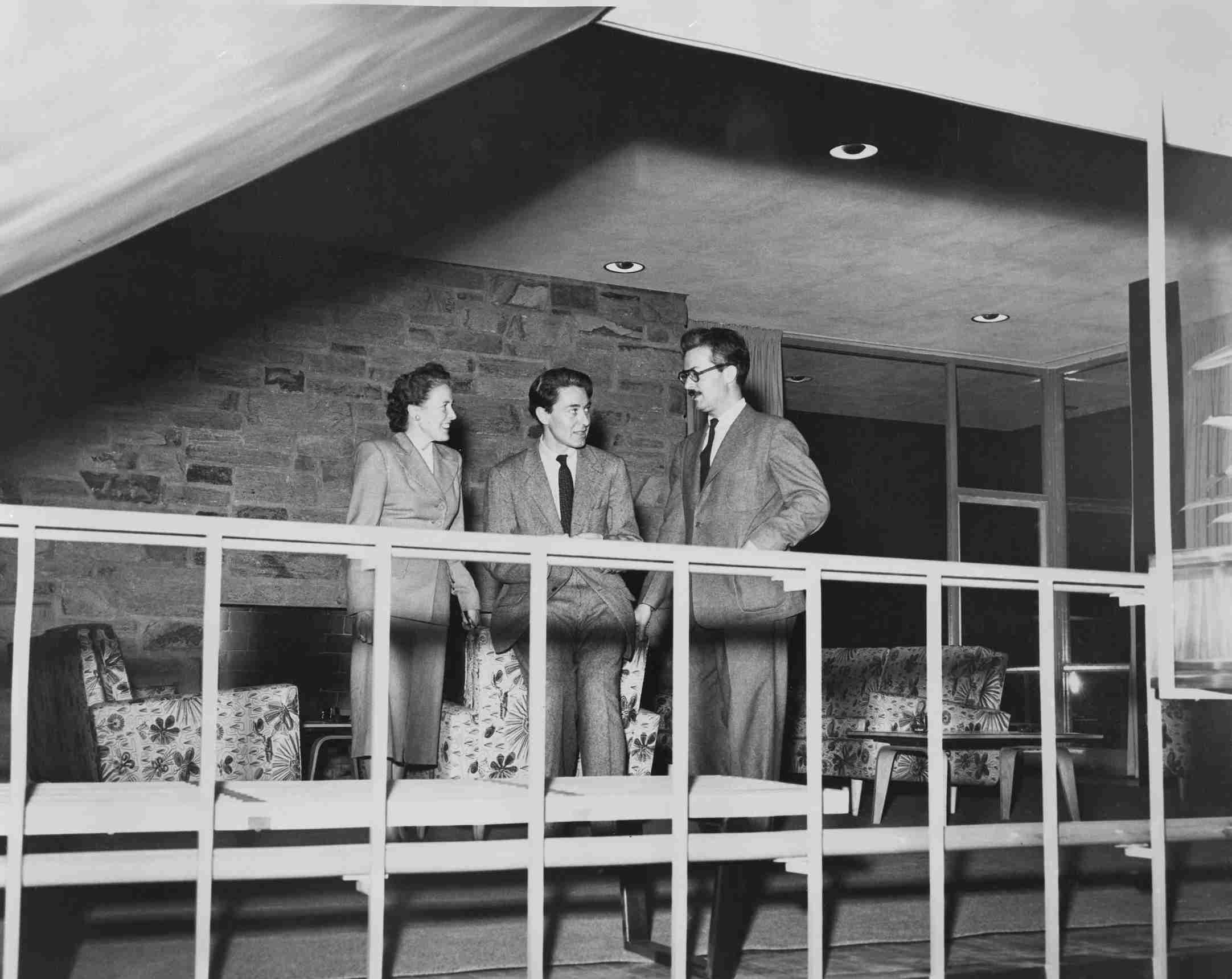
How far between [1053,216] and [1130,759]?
3986 millimetres

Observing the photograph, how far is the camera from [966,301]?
25.0 ft

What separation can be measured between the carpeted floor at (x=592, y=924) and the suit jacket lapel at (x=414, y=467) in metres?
1.20

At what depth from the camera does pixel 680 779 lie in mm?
2408

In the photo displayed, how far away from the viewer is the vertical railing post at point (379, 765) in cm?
213

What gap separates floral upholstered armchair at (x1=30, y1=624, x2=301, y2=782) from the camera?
163 inches

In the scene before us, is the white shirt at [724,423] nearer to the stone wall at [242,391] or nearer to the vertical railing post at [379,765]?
the vertical railing post at [379,765]

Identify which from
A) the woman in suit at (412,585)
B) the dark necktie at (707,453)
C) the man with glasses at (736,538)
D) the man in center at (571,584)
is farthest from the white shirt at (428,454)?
the dark necktie at (707,453)

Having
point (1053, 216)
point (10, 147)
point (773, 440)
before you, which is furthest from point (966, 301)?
point (10, 147)

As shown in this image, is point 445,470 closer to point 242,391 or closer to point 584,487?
point 584,487

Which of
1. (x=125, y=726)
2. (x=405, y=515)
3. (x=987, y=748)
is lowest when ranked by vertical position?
(x=987, y=748)

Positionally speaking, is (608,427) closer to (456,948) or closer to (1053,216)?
(1053,216)

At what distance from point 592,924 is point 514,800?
89cm

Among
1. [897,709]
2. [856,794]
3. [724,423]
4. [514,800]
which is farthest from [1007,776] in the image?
[514,800]

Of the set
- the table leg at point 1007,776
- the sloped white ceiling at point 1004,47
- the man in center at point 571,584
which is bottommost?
the table leg at point 1007,776
